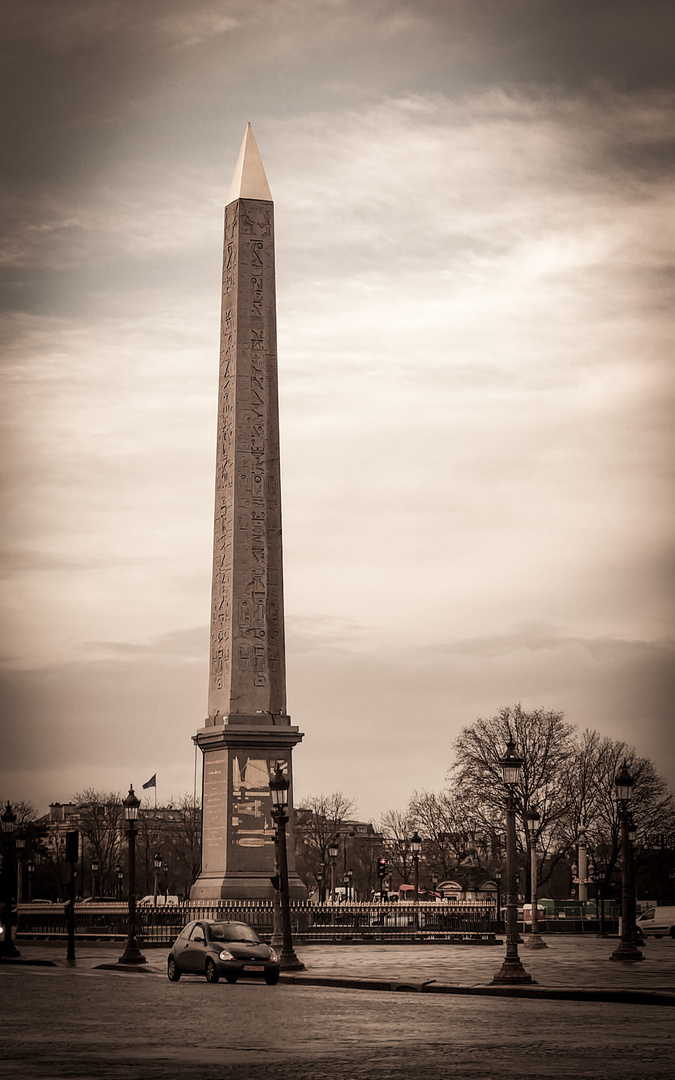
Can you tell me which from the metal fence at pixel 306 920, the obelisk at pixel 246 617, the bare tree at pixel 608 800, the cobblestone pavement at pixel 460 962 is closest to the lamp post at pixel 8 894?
the cobblestone pavement at pixel 460 962

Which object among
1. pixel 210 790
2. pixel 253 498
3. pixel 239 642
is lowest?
pixel 210 790

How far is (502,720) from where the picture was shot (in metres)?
79.9

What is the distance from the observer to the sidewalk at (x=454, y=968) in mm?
22719

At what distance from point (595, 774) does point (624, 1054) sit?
225ft

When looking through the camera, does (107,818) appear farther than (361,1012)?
Yes

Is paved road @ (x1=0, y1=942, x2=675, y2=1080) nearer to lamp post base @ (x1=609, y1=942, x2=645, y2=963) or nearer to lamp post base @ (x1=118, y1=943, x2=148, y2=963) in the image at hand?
lamp post base @ (x1=118, y1=943, x2=148, y2=963)

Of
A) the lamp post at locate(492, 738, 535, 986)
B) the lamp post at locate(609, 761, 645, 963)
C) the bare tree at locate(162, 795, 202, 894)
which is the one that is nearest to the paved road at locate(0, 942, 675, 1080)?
the lamp post at locate(492, 738, 535, 986)

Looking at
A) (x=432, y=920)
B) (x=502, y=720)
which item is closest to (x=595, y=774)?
(x=502, y=720)

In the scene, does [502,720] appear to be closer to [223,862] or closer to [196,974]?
[223,862]

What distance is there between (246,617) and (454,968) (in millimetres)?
12321

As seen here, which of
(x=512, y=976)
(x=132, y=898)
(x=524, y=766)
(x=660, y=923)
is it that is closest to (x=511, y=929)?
(x=512, y=976)

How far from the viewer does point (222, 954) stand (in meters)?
26.5

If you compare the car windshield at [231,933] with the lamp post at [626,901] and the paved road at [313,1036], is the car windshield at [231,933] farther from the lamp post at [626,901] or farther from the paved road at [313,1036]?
the lamp post at [626,901]

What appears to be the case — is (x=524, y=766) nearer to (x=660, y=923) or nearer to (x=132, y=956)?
(x=660, y=923)
